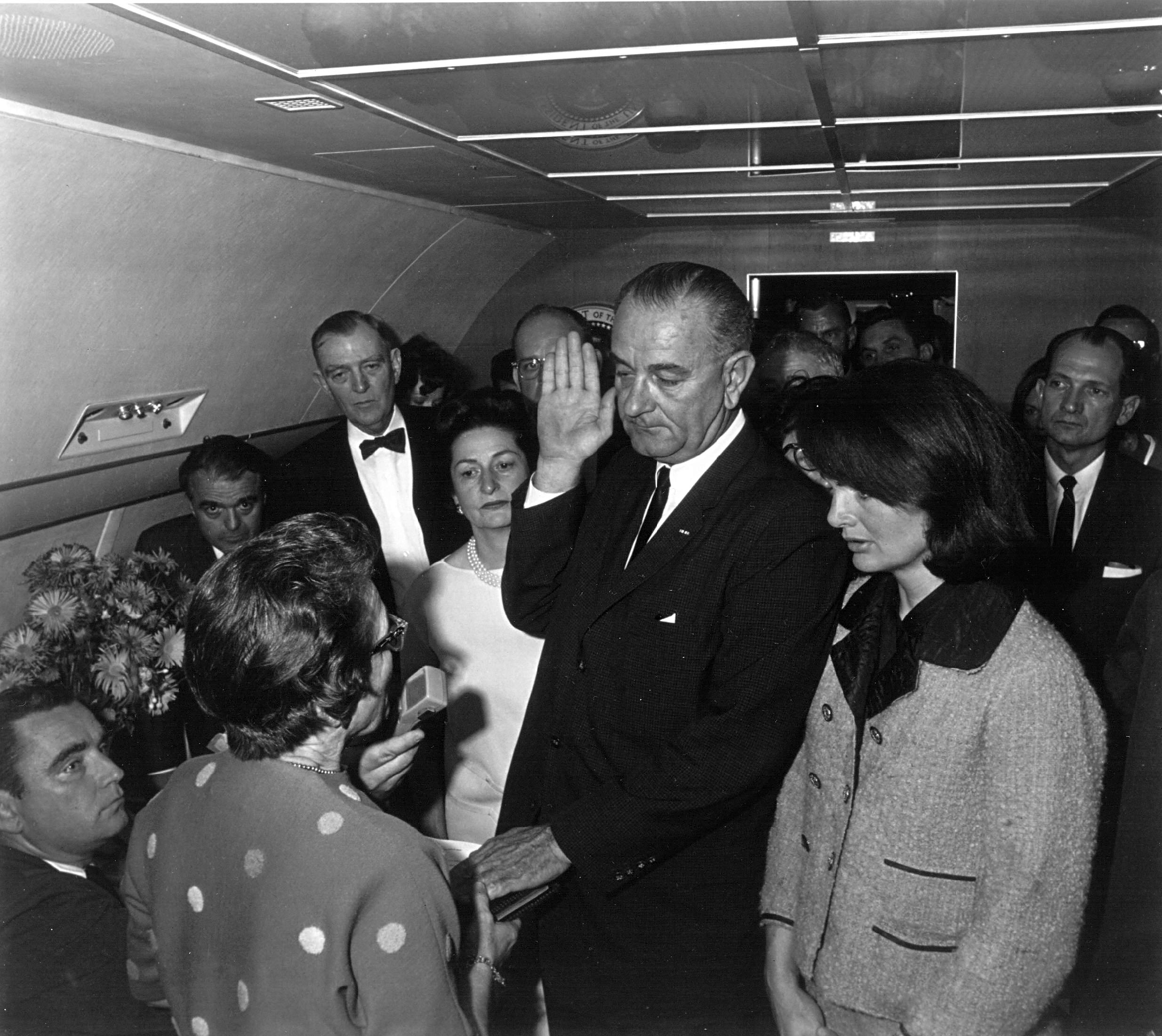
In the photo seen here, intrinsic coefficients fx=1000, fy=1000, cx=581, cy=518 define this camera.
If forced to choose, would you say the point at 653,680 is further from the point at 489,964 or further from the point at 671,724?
the point at 489,964

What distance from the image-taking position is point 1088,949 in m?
2.78

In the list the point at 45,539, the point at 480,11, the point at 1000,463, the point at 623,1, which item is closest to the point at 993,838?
the point at 1000,463

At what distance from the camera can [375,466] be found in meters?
3.77

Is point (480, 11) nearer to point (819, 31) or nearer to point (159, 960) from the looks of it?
point (819, 31)

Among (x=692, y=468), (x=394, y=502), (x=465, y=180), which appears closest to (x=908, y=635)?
(x=692, y=468)

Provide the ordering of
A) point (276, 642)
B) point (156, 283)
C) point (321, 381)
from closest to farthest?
point (276, 642) → point (156, 283) → point (321, 381)

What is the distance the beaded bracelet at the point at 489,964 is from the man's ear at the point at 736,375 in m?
1.13

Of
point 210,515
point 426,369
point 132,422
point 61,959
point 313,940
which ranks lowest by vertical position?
point 61,959

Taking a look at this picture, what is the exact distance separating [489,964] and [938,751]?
0.78 metres

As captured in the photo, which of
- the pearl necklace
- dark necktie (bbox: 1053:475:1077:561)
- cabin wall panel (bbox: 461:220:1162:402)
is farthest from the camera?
cabin wall panel (bbox: 461:220:1162:402)

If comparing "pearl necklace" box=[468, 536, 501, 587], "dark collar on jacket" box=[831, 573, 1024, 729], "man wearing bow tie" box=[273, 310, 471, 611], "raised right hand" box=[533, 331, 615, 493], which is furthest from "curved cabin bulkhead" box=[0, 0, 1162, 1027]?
"pearl necklace" box=[468, 536, 501, 587]

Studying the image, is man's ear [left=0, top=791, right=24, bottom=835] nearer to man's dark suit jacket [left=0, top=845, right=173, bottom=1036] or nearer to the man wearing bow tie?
man's dark suit jacket [left=0, top=845, right=173, bottom=1036]

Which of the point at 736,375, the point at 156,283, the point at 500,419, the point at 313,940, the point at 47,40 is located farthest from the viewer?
the point at 156,283

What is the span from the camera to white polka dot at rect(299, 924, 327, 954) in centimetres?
125
